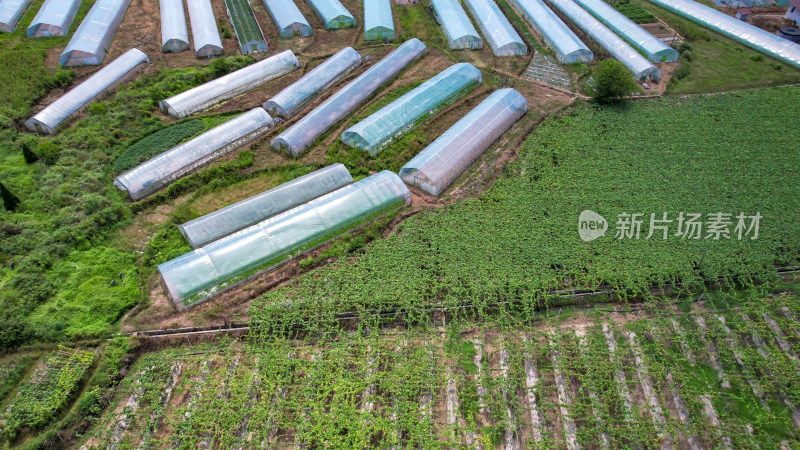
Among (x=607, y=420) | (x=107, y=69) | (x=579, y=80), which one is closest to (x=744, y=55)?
(x=579, y=80)

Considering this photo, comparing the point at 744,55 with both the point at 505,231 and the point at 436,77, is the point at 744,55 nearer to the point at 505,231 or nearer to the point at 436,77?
the point at 436,77

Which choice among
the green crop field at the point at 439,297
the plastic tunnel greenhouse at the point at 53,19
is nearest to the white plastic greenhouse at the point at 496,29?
the green crop field at the point at 439,297

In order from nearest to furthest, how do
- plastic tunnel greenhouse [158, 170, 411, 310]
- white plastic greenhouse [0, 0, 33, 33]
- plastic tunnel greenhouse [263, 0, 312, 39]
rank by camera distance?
plastic tunnel greenhouse [158, 170, 411, 310]
white plastic greenhouse [0, 0, 33, 33]
plastic tunnel greenhouse [263, 0, 312, 39]

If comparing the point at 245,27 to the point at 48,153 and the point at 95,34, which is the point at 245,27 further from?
the point at 48,153

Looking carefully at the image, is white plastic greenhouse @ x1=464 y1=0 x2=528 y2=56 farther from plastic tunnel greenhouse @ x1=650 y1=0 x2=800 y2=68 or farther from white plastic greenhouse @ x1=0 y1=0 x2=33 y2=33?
white plastic greenhouse @ x1=0 y1=0 x2=33 y2=33

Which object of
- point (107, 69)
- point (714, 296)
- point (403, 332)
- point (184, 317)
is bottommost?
point (714, 296)

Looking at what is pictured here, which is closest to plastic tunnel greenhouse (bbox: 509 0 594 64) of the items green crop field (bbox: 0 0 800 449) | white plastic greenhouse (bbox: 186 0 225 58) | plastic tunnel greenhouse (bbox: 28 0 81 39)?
green crop field (bbox: 0 0 800 449)
